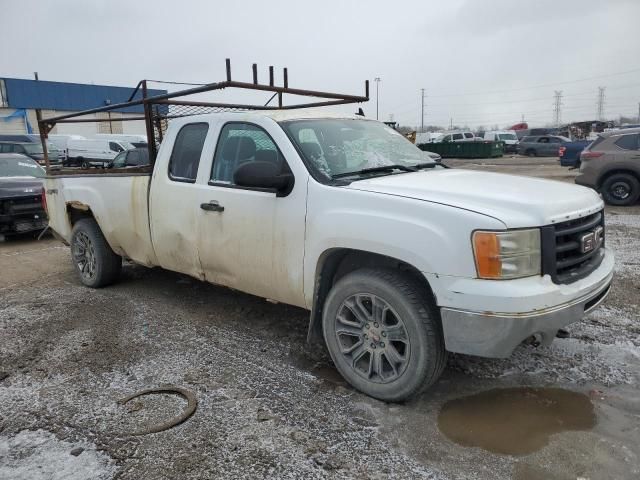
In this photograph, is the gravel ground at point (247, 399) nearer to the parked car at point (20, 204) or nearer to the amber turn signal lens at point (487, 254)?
the amber turn signal lens at point (487, 254)

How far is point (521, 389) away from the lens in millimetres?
3426

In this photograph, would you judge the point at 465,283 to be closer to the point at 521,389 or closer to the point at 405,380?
the point at 405,380

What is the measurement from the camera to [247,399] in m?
3.37

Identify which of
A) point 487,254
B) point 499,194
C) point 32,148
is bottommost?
point 487,254

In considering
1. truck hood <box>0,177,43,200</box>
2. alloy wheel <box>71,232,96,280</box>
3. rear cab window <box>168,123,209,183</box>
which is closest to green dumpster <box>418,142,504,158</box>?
truck hood <box>0,177,43,200</box>

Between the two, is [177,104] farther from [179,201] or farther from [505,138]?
[505,138]

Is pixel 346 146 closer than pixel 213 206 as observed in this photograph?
Yes

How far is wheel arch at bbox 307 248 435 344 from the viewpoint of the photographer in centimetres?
334

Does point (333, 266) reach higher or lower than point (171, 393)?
higher

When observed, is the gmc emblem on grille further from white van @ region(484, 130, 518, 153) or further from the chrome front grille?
white van @ region(484, 130, 518, 153)

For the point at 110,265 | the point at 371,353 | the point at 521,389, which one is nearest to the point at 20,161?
the point at 110,265

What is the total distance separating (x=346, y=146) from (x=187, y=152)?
1.51m

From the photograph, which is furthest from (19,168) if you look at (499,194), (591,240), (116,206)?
(591,240)

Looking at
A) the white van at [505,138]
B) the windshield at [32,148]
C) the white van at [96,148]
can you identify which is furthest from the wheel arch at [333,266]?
the white van at [505,138]
